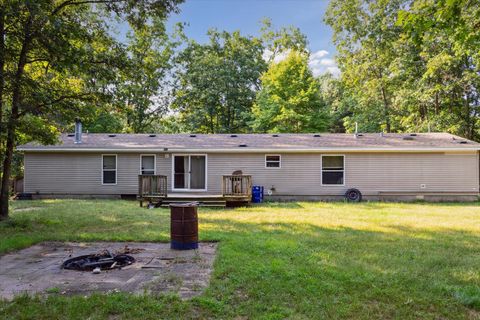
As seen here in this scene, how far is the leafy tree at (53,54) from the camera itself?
7.72 m

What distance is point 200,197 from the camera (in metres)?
12.5

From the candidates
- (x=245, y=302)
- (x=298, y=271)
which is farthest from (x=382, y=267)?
(x=245, y=302)

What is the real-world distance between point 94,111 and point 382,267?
831 cm

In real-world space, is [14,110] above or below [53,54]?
below

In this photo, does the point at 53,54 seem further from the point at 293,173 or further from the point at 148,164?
the point at 293,173

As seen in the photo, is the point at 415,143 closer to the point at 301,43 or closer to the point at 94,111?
the point at 94,111

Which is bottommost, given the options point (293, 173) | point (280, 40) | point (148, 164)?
point (293, 173)

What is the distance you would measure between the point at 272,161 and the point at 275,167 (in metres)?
0.28

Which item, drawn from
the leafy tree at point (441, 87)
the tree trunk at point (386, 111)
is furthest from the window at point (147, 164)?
the tree trunk at point (386, 111)

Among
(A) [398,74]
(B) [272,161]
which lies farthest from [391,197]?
(A) [398,74]

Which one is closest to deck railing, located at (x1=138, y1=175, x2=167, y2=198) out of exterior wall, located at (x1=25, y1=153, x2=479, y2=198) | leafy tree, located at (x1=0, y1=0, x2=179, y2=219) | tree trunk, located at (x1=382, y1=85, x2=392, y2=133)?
exterior wall, located at (x1=25, y1=153, x2=479, y2=198)

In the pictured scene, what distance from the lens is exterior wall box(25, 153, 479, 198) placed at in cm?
1403

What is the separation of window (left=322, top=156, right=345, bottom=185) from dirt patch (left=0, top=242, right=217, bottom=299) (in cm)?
915

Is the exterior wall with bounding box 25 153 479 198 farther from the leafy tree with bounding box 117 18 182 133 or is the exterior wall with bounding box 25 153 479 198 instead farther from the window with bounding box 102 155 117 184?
the leafy tree with bounding box 117 18 182 133
